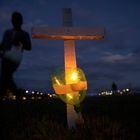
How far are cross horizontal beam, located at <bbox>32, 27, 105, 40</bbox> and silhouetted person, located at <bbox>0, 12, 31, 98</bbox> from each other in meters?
4.22

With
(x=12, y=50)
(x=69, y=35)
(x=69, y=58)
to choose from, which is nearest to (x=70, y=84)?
(x=69, y=58)

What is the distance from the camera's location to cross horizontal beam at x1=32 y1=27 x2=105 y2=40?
29.3 ft

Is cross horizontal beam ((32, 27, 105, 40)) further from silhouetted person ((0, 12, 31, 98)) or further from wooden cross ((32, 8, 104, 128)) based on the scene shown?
silhouetted person ((0, 12, 31, 98))

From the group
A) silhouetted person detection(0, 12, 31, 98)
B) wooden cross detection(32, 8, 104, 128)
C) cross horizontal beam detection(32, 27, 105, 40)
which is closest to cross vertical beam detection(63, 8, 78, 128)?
wooden cross detection(32, 8, 104, 128)

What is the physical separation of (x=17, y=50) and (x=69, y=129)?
15.2 ft

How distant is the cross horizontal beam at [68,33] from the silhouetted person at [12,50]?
422 centimetres

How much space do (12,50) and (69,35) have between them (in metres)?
4.66

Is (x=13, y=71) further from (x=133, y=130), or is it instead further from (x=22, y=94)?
(x=133, y=130)

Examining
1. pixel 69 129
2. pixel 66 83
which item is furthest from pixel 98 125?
pixel 66 83

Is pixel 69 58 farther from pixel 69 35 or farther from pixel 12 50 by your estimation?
pixel 12 50

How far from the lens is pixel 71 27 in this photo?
920cm

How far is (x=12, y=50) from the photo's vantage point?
14.9 feet

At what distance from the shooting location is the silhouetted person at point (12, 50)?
14.8ft

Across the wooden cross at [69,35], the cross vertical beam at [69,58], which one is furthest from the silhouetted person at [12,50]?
the cross vertical beam at [69,58]
